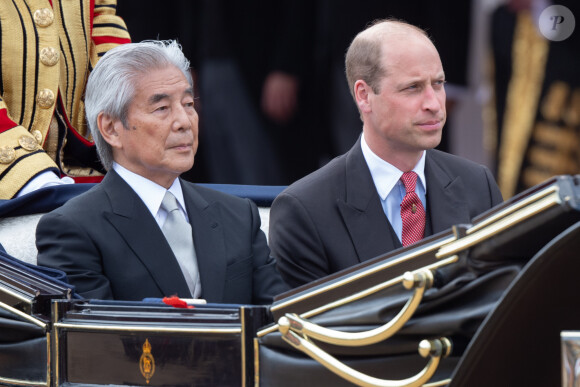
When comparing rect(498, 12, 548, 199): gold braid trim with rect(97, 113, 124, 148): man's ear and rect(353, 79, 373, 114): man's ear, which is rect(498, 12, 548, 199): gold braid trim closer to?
rect(353, 79, 373, 114): man's ear

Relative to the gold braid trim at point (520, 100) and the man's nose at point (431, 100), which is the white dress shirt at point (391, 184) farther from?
the gold braid trim at point (520, 100)

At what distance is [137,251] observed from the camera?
176 centimetres

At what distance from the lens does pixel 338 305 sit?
121 centimetres

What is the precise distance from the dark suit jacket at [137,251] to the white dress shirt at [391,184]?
0.83ft

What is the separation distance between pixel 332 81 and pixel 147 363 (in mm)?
1919

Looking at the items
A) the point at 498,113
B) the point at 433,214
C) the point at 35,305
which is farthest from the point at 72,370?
the point at 498,113

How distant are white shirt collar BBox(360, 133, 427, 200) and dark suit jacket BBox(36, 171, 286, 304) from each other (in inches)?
10.3

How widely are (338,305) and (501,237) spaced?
0.80ft

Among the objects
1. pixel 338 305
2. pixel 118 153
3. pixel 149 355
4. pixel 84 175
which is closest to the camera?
pixel 338 305

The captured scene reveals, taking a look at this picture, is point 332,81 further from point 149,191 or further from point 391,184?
point 149,191

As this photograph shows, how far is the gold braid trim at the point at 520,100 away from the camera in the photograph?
8.64 ft

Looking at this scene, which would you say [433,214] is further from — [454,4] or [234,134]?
A: [234,134]

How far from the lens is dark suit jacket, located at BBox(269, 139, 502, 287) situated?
188 centimetres

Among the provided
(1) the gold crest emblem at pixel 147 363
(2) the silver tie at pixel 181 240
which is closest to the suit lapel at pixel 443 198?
(2) the silver tie at pixel 181 240
